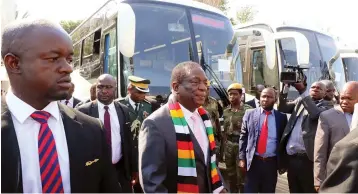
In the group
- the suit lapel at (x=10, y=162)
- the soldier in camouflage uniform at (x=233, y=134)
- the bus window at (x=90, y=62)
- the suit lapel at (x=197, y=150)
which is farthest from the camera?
the bus window at (x=90, y=62)

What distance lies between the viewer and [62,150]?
161 centimetres

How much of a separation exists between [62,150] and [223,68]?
5457mm

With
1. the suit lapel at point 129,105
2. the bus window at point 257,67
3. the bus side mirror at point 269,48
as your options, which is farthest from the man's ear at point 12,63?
the bus window at point 257,67

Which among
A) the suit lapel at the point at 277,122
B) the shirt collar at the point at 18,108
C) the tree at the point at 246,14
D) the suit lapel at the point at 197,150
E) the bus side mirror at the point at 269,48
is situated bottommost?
the suit lapel at the point at 277,122

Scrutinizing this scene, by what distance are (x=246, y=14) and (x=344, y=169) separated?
82.1 feet

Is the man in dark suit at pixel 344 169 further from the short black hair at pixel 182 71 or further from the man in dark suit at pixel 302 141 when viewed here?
the man in dark suit at pixel 302 141

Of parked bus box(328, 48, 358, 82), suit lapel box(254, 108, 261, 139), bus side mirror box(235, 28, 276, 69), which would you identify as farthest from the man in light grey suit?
parked bus box(328, 48, 358, 82)

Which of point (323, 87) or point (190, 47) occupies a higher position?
point (190, 47)

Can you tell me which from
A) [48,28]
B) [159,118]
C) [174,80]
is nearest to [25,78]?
[48,28]

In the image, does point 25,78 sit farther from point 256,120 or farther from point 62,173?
point 256,120

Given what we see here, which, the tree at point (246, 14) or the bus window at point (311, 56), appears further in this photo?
the tree at point (246, 14)

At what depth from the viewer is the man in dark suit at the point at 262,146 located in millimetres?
4805

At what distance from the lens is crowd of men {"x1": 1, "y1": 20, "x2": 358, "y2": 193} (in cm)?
154

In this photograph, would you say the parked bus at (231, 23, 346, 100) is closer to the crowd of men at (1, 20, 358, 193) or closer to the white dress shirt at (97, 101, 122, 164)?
the crowd of men at (1, 20, 358, 193)
